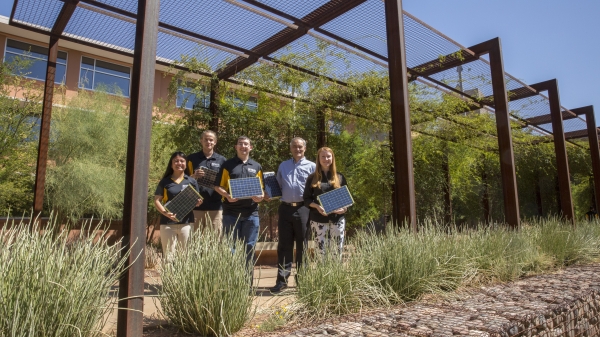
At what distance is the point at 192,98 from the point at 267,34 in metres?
1.96

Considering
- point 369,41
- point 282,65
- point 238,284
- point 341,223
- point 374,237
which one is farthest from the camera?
point 282,65

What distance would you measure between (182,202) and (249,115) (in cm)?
345

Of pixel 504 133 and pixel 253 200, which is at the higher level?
pixel 504 133

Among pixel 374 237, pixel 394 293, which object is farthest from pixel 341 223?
pixel 394 293

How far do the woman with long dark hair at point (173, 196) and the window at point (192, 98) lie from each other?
280 centimetres

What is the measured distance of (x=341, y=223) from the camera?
4.44 metres

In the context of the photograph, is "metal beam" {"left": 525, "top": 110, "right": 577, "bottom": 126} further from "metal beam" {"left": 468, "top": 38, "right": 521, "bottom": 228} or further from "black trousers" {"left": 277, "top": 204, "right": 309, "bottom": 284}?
"black trousers" {"left": 277, "top": 204, "right": 309, "bottom": 284}

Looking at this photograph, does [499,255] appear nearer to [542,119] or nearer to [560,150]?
[560,150]

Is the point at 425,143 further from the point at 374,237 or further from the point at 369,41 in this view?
the point at 374,237

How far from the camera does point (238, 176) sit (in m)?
4.40

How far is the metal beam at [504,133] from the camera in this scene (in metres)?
6.78

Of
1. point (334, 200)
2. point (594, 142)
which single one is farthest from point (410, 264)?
point (594, 142)

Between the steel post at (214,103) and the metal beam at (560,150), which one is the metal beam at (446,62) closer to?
the metal beam at (560,150)

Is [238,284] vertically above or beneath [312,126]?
beneath
